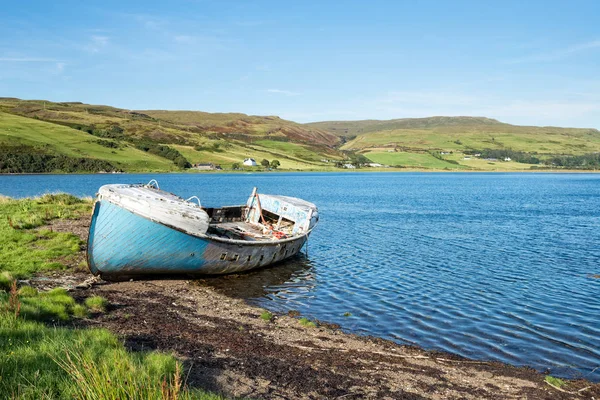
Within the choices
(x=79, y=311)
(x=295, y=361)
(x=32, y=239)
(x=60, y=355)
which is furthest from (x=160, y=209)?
(x=60, y=355)

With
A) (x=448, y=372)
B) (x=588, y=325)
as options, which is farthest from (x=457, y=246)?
(x=448, y=372)

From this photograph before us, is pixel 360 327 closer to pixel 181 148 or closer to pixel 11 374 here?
pixel 11 374

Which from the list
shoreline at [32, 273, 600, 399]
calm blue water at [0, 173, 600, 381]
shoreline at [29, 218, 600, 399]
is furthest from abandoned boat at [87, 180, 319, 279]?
shoreline at [32, 273, 600, 399]

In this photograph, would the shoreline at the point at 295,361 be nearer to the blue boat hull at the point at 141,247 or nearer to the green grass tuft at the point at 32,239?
the blue boat hull at the point at 141,247

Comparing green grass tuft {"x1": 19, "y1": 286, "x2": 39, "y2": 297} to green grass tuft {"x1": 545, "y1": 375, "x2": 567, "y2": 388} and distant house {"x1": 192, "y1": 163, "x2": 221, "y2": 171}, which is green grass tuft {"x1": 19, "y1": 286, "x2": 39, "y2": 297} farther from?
distant house {"x1": 192, "y1": 163, "x2": 221, "y2": 171}

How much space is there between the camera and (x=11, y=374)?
6914 mm

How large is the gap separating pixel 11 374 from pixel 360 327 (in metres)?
10.00

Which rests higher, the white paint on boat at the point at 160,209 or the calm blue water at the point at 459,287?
the white paint on boat at the point at 160,209

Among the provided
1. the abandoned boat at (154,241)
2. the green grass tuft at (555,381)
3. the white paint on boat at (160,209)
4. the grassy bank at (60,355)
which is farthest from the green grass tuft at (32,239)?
the green grass tuft at (555,381)

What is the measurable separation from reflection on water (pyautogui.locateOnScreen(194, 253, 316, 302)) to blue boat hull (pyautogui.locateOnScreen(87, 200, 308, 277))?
99 centimetres

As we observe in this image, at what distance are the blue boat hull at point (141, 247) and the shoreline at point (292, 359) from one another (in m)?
1.64

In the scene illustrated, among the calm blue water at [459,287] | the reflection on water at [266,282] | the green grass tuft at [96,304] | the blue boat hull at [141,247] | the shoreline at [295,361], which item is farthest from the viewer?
the reflection on water at [266,282]

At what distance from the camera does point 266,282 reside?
2070cm

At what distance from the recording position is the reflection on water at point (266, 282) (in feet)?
61.5
